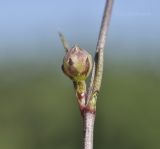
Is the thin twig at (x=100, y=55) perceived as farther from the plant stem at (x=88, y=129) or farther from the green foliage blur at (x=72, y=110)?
the green foliage blur at (x=72, y=110)

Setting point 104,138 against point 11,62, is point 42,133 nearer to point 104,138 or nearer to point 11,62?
point 104,138

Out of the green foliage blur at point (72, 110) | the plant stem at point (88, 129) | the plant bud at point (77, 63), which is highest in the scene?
the plant bud at point (77, 63)

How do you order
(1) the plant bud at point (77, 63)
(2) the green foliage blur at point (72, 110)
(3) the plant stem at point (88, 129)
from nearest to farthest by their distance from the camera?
(3) the plant stem at point (88, 129), (1) the plant bud at point (77, 63), (2) the green foliage blur at point (72, 110)

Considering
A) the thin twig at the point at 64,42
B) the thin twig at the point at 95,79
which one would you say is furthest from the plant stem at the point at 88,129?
the thin twig at the point at 64,42

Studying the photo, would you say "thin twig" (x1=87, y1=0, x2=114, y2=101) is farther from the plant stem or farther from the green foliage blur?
the green foliage blur

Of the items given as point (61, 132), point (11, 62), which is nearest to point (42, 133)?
point (61, 132)

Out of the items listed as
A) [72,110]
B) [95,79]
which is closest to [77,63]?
[95,79]
